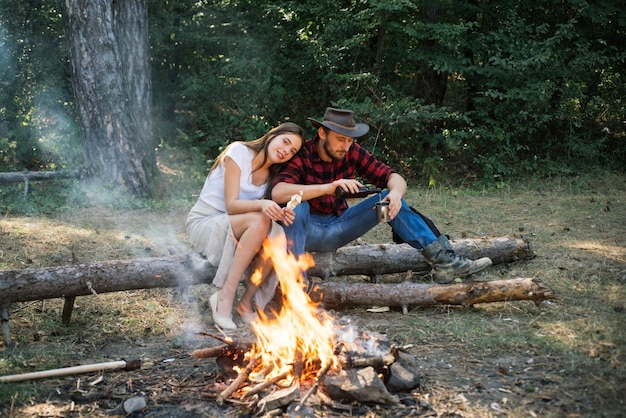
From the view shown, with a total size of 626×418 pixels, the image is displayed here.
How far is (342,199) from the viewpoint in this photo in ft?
16.4

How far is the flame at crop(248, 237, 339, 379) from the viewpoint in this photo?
3.42m

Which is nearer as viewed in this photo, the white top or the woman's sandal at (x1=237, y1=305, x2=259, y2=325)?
the woman's sandal at (x1=237, y1=305, x2=259, y2=325)

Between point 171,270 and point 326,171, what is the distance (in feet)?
4.90

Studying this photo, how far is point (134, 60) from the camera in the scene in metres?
8.90

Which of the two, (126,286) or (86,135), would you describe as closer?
(126,286)

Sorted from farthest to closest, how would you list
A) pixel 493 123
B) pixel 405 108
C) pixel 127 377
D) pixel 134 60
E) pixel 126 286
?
pixel 493 123
pixel 405 108
pixel 134 60
pixel 126 286
pixel 127 377

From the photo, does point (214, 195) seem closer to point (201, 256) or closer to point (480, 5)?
point (201, 256)

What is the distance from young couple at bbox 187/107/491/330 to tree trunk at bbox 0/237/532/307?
17 cm

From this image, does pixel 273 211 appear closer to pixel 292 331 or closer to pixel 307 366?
A: pixel 292 331

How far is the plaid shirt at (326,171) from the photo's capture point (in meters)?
4.76

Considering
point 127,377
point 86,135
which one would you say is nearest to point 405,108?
point 86,135

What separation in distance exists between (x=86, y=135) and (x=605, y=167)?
865 cm

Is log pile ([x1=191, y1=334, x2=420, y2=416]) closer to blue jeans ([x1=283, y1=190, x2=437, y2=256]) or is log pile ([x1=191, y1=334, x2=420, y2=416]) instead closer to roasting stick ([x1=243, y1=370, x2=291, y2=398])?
roasting stick ([x1=243, y1=370, x2=291, y2=398])

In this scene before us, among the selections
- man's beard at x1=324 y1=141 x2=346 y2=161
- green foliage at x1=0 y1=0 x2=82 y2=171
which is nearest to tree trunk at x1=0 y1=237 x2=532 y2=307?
man's beard at x1=324 y1=141 x2=346 y2=161
